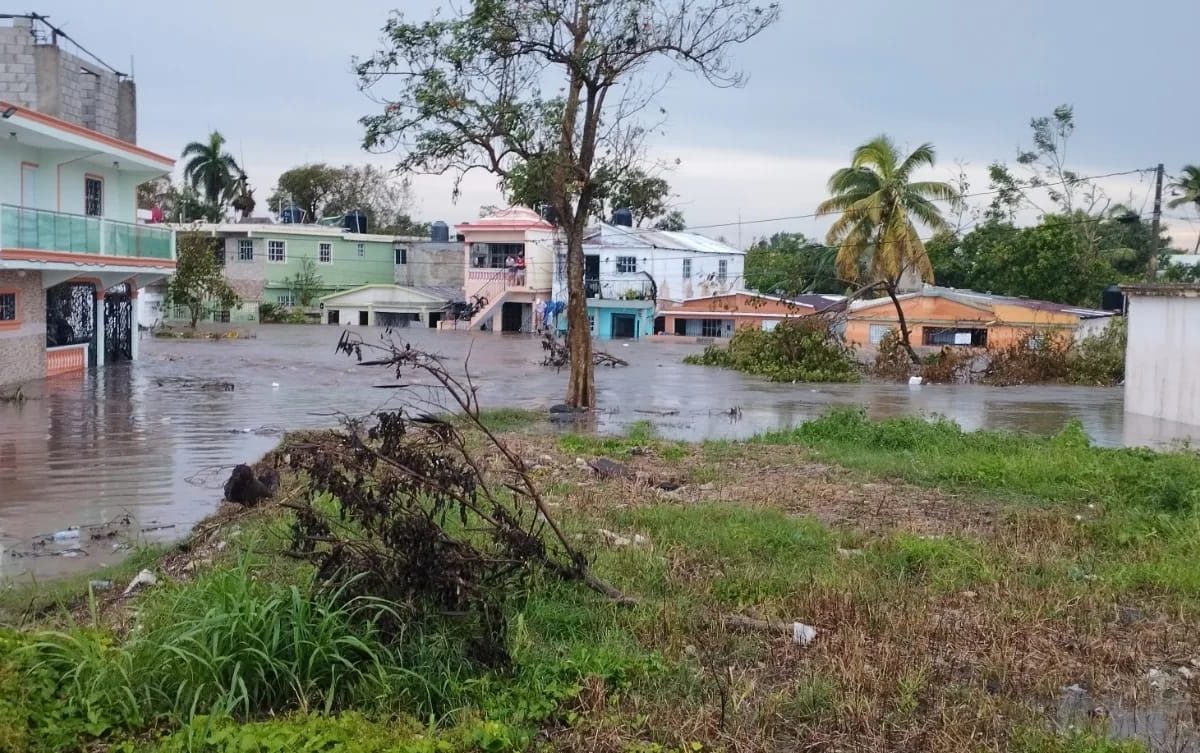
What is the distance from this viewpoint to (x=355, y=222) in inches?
2635

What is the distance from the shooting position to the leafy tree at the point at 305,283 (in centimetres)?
6278

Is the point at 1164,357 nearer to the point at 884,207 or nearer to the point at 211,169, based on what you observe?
the point at 884,207

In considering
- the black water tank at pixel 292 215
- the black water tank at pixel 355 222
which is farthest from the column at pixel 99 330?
the black water tank at pixel 292 215

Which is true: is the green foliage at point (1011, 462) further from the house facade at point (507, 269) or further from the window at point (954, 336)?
the house facade at point (507, 269)

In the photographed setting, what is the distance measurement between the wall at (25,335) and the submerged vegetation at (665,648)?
18.5 m

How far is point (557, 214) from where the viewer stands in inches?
840

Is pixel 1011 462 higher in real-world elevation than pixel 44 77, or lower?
lower

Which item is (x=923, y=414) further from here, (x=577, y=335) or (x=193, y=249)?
(x=193, y=249)

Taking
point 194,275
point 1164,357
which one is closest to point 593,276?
point 194,275

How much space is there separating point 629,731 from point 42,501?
9.81 metres

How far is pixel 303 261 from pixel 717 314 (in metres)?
24.2

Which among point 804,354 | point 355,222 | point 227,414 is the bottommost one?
point 227,414

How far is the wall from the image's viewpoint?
82.3 ft

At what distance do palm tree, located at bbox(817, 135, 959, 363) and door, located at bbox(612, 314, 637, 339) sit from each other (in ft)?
64.6
